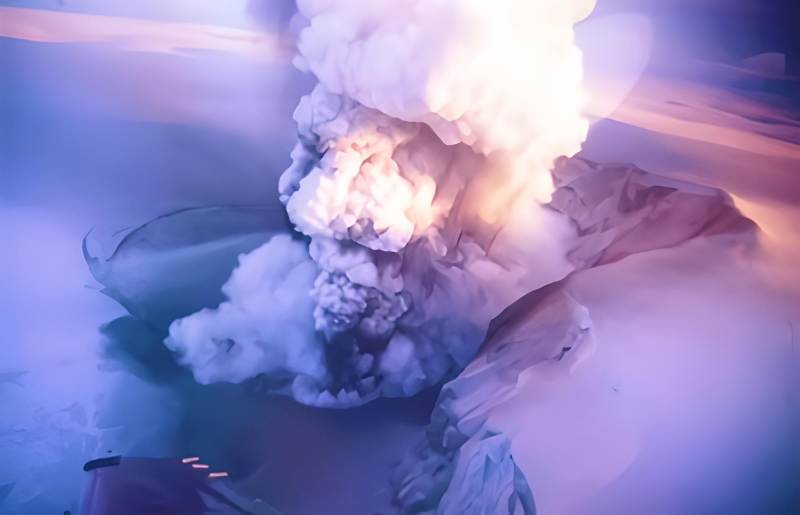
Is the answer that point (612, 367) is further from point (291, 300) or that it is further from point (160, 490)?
point (160, 490)

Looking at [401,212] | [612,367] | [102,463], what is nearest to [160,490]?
[102,463]

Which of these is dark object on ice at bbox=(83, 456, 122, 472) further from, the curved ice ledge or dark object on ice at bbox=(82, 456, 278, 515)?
the curved ice ledge

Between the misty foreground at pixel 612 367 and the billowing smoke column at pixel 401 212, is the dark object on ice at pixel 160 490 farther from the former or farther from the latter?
the billowing smoke column at pixel 401 212

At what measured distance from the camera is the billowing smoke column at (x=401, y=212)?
1.56 m

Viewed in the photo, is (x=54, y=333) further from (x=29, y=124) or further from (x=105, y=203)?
(x=29, y=124)

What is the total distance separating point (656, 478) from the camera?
1.62 meters

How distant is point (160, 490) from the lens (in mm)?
1616

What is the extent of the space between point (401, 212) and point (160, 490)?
78cm

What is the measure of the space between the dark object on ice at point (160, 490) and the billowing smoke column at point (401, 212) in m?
0.21

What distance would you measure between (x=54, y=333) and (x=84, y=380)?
118 millimetres

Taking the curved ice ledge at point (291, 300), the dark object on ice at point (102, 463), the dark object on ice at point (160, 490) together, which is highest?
the curved ice ledge at point (291, 300)

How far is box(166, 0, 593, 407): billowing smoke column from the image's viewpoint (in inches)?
61.3

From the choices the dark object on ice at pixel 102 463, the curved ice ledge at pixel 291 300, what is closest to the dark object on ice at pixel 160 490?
the dark object on ice at pixel 102 463

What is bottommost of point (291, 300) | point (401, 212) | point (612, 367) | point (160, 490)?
point (160, 490)
